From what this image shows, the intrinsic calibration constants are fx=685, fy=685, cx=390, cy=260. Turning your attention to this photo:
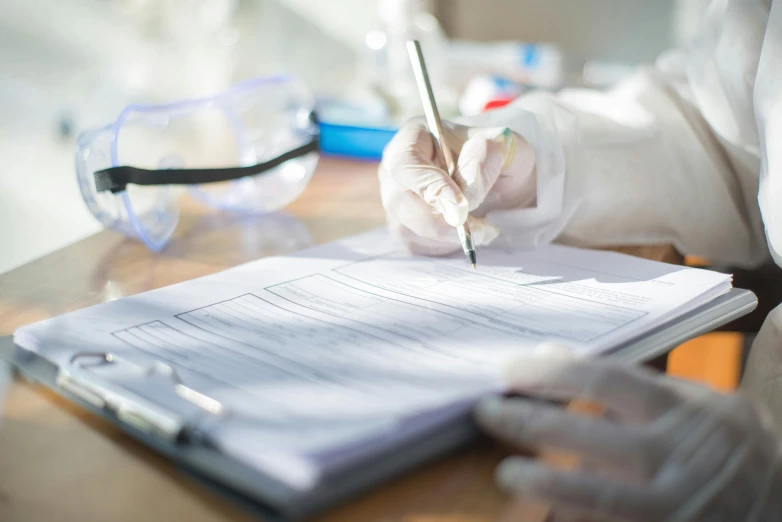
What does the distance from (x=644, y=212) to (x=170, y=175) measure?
0.47 meters

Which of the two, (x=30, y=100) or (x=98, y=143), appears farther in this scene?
(x=30, y=100)

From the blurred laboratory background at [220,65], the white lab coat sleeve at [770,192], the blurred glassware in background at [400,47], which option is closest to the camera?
the white lab coat sleeve at [770,192]

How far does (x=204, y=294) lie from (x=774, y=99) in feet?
1.62

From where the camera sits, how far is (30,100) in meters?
0.97

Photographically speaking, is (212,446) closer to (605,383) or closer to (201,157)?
(605,383)

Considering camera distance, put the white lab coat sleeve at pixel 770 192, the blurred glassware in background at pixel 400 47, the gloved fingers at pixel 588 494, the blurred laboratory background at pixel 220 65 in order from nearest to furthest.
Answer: the gloved fingers at pixel 588 494 < the white lab coat sleeve at pixel 770 192 < the blurred laboratory background at pixel 220 65 < the blurred glassware in background at pixel 400 47

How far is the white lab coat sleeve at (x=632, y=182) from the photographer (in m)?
0.64

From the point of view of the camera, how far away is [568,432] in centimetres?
31

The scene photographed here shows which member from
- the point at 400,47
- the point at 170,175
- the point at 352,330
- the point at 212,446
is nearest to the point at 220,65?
the point at 400,47

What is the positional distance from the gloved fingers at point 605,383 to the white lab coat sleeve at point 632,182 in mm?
303

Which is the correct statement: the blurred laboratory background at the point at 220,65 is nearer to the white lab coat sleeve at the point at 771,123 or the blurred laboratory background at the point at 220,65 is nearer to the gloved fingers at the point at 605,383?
the white lab coat sleeve at the point at 771,123

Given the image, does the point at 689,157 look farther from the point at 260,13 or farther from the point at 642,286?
the point at 260,13

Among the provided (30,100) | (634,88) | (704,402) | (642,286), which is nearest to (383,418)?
(704,402)

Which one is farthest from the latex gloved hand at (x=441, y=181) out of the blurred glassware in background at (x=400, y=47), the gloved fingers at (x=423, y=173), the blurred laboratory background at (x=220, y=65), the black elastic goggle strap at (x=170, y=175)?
the blurred glassware in background at (x=400, y=47)
